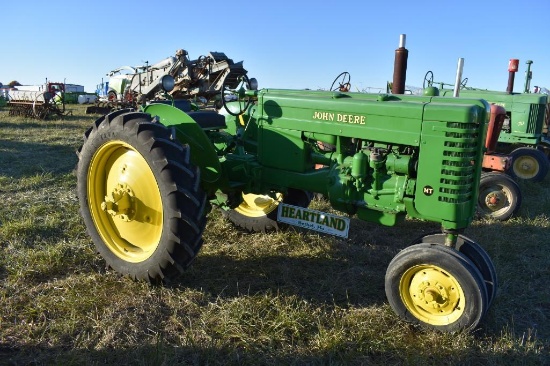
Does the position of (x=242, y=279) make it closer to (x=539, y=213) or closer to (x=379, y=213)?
(x=379, y=213)

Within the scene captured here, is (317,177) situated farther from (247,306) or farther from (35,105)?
(35,105)

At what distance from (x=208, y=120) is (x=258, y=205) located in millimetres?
1044

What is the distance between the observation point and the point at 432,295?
2.71 metres

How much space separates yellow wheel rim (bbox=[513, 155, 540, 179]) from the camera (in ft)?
23.9

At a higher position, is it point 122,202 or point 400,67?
point 400,67

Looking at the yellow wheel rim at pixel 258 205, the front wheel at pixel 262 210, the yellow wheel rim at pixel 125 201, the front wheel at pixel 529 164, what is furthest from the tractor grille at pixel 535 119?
the yellow wheel rim at pixel 125 201

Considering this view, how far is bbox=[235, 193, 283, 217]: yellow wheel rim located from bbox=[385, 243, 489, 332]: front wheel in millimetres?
1750

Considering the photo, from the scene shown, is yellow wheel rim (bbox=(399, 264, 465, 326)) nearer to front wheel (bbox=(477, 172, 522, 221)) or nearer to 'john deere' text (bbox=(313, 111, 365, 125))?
'john deere' text (bbox=(313, 111, 365, 125))

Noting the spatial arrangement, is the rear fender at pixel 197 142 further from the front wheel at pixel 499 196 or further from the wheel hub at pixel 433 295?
the front wheel at pixel 499 196

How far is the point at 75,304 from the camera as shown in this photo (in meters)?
2.89

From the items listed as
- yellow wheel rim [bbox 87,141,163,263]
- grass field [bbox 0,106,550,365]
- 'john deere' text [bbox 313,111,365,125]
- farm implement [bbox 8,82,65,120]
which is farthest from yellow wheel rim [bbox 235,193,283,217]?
farm implement [bbox 8,82,65,120]

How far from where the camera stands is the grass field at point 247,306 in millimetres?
2494

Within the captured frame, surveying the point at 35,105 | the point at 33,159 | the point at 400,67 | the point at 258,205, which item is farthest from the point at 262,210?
the point at 35,105

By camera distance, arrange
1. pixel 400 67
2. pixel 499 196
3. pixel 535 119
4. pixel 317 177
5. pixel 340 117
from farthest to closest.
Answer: pixel 535 119, pixel 499 196, pixel 400 67, pixel 317 177, pixel 340 117
